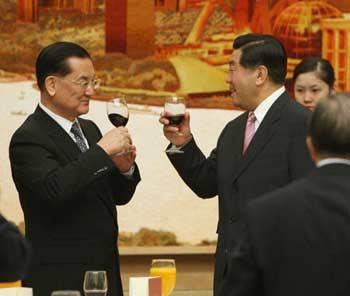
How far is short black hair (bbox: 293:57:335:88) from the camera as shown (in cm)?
524

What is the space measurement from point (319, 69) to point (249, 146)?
3.98ft

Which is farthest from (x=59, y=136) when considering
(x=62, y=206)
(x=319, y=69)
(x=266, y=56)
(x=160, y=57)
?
(x=160, y=57)

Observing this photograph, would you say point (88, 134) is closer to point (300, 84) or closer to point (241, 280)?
point (300, 84)

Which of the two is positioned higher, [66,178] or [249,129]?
[249,129]

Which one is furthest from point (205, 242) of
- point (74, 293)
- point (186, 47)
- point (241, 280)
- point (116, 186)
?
point (241, 280)

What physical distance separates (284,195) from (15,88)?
3.06 metres

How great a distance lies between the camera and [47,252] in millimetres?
4129

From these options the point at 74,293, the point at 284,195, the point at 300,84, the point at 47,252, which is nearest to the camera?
the point at 284,195

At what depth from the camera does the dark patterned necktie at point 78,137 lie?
14.2 feet

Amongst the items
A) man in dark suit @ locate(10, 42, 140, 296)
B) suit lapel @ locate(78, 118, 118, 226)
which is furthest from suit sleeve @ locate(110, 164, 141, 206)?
suit lapel @ locate(78, 118, 118, 226)

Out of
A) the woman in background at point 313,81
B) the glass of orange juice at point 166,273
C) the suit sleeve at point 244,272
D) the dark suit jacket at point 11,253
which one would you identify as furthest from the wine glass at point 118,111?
the suit sleeve at point 244,272

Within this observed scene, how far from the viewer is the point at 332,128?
2729 mm

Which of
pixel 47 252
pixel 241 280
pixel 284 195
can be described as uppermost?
pixel 284 195

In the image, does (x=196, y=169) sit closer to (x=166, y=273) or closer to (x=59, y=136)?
(x=59, y=136)
